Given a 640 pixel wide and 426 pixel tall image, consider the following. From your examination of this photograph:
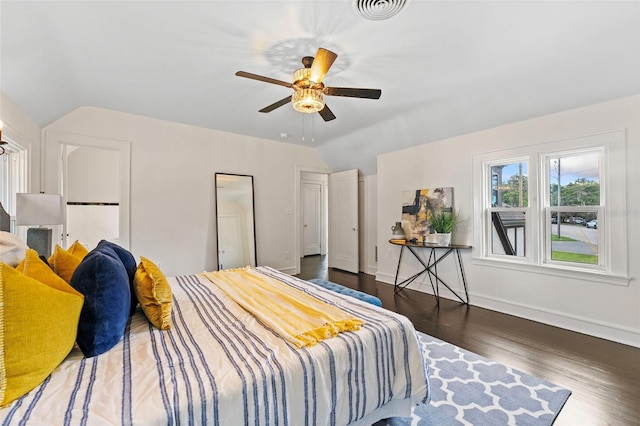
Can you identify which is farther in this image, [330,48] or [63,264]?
[330,48]

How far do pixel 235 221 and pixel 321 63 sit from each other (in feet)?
10.6

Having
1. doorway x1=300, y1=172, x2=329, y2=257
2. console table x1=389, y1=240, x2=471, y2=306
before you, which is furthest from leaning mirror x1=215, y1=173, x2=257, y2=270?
doorway x1=300, y1=172, x2=329, y2=257

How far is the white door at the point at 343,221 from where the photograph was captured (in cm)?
561

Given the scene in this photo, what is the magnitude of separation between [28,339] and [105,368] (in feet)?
0.91

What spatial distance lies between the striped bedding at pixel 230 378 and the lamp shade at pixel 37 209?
1.40 meters

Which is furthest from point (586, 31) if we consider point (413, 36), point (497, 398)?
point (497, 398)

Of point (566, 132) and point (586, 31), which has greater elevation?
point (586, 31)

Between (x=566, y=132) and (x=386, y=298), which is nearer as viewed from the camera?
(x=566, y=132)

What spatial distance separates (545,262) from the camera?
3.19 metres

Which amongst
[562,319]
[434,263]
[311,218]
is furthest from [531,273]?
[311,218]

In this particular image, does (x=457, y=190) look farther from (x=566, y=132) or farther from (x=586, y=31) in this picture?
(x=586, y=31)

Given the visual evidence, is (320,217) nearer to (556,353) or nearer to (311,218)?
(311,218)

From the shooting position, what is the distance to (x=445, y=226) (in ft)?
12.5

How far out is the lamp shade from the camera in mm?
2145
